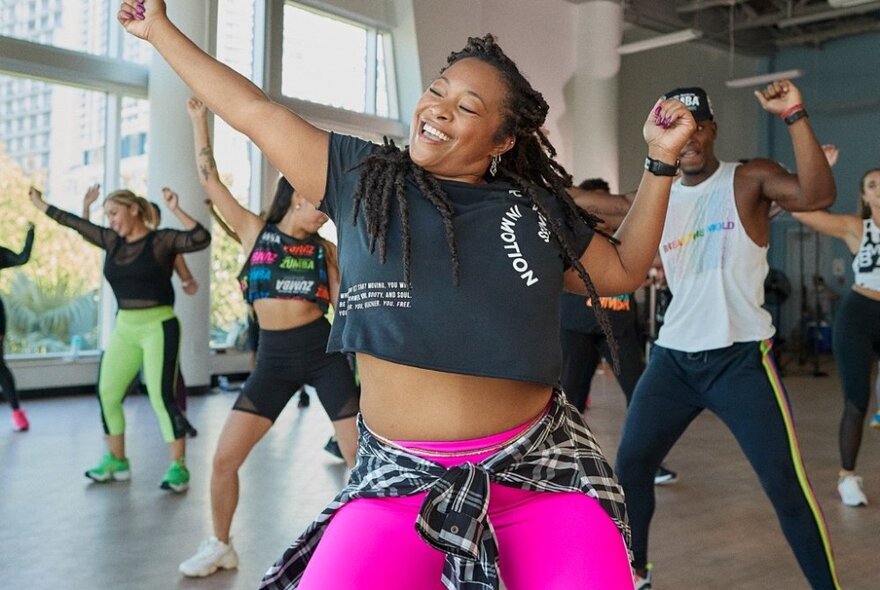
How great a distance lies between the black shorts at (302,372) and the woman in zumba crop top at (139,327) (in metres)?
1.57

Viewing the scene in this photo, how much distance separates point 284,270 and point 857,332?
2.94 m

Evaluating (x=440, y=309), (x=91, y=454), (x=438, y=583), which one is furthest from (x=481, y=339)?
(x=91, y=454)

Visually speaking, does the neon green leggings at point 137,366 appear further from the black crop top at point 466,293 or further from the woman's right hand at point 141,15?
the black crop top at point 466,293

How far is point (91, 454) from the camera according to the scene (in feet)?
18.9

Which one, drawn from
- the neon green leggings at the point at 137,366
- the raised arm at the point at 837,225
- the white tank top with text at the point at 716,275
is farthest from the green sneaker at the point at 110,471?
the raised arm at the point at 837,225

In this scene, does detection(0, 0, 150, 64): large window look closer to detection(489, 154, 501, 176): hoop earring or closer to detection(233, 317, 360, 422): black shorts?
detection(233, 317, 360, 422): black shorts

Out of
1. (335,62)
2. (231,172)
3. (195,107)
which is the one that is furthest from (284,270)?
(335,62)

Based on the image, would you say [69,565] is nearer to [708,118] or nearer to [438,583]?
[438,583]

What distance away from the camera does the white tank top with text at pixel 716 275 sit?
2801mm

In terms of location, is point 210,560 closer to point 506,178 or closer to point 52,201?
point 506,178

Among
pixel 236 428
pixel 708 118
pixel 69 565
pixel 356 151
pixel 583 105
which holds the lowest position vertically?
pixel 69 565

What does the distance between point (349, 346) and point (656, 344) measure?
1.70m

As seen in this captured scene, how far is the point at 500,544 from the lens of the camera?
1.50 m

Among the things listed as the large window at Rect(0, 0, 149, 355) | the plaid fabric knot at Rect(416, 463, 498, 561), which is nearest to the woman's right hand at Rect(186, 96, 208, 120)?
the plaid fabric knot at Rect(416, 463, 498, 561)
